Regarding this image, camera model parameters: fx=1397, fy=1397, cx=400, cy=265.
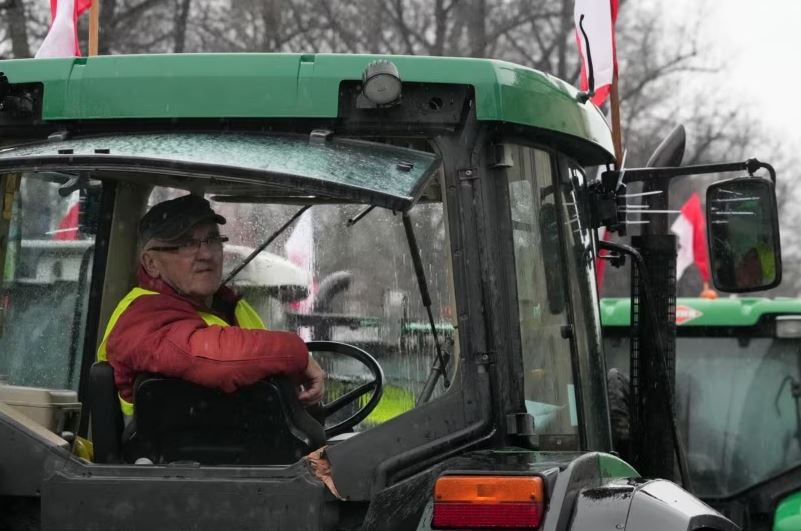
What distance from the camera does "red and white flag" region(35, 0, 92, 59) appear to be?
618cm

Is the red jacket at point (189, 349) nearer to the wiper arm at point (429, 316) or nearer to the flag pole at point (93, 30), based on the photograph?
the wiper arm at point (429, 316)

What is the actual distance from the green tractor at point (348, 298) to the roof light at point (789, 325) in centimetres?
466

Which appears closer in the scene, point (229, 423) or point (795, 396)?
point (229, 423)

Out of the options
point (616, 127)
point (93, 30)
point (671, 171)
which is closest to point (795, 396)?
point (616, 127)

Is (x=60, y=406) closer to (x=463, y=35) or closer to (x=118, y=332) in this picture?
(x=118, y=332)

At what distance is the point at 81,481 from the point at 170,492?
22 centimetres

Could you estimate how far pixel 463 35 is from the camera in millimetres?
19250

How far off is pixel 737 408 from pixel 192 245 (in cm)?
548

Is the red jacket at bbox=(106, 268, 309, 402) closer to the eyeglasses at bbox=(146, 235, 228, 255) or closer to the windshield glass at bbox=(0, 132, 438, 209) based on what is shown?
the eyeglasses at bbox=(146, 235, 228, 255)

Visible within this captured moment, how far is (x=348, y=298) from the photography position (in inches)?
151

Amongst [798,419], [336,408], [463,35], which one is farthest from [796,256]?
[336,408]

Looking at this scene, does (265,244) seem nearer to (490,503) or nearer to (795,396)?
(490,503)

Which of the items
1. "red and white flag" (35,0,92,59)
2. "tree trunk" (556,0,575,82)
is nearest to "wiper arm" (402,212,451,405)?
"red and white flag" (35,0,92,59)

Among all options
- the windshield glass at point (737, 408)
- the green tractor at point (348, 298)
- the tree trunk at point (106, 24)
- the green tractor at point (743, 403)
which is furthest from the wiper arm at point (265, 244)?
the tree trunk at point (106, 24)
